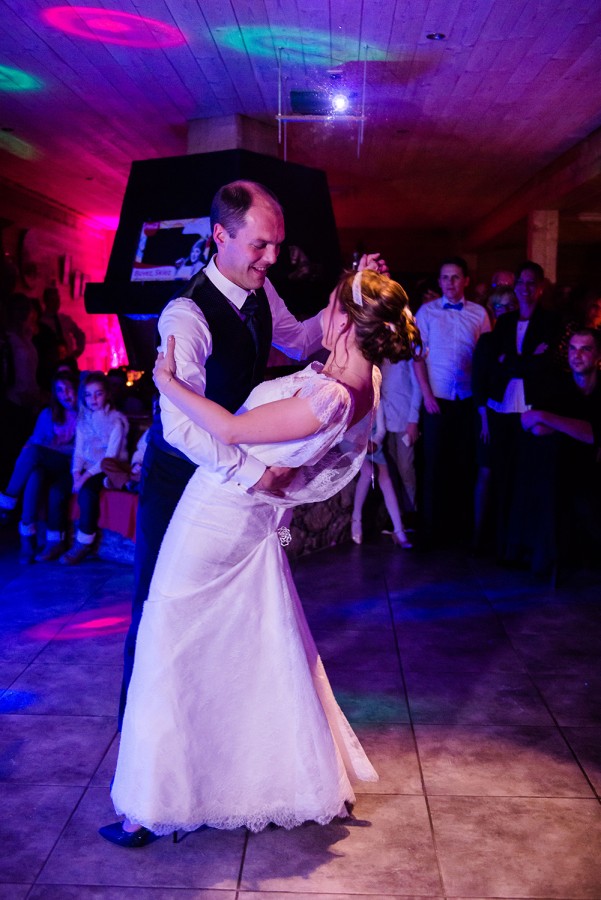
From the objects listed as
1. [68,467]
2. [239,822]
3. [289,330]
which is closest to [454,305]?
[68,467]

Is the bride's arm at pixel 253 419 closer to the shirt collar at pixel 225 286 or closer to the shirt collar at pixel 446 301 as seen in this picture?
the shirt collar at pixel 225 286

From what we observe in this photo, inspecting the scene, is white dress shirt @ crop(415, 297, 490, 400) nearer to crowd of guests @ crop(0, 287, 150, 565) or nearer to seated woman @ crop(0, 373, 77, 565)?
crowd of guests @ crop(0, 287, 150, 565)

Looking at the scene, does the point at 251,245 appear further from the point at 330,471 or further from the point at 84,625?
the point at 84,625

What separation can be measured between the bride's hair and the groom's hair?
0.37m

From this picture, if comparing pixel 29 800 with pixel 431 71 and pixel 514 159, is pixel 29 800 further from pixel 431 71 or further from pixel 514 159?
pixel 514 159

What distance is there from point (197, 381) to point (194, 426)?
4.9 inches

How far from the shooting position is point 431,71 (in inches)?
206

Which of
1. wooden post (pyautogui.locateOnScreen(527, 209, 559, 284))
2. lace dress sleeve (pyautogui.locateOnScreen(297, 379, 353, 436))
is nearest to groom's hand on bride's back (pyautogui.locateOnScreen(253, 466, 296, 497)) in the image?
lace dress sleeve (pyautogui.locateOnScreen(297, 379, 353, 436))

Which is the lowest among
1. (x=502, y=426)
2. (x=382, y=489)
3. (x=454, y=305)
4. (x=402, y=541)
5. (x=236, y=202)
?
(x=402, y=541)

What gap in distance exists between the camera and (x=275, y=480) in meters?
2.00

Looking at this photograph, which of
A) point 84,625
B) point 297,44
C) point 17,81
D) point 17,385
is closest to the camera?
point 84,625

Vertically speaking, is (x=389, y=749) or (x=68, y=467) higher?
(x=68, y=467)

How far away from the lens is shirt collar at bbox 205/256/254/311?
7.33ft

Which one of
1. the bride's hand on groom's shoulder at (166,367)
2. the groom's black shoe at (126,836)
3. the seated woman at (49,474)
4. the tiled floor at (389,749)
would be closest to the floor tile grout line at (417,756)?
the tiled floor at (389,749)
